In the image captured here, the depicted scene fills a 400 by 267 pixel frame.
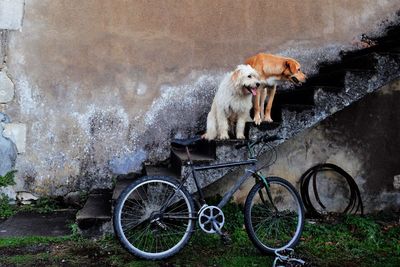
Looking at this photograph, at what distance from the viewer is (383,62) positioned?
5.68 metres

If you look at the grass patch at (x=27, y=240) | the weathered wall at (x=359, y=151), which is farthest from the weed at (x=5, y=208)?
the weathered wall at (x=359, y=151)

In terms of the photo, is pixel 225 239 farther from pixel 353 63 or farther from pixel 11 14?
pixel 11 14

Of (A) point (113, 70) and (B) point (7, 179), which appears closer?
(B) point (7, 179)

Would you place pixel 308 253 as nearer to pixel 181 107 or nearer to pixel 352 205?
pixel 352 205

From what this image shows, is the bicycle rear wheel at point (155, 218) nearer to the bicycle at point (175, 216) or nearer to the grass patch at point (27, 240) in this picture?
the bicycle at point (175, 216)

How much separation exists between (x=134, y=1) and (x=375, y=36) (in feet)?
12.1

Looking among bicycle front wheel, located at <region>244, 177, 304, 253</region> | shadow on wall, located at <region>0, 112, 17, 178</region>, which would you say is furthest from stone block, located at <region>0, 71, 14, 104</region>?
bicycle front wheel, located at <region>244, 177, 304, 253</region>

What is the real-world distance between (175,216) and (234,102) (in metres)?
1.57

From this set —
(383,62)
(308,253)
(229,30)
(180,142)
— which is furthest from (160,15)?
(308,253)

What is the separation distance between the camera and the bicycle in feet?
15.1

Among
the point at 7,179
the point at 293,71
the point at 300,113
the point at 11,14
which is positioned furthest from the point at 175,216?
the point at 11,14

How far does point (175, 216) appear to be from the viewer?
462cm

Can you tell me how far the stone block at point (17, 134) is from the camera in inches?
248

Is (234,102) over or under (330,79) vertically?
under
